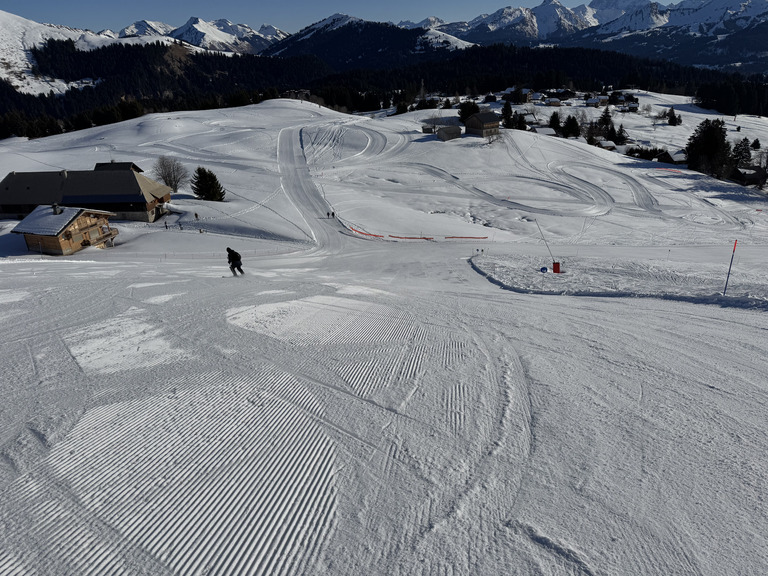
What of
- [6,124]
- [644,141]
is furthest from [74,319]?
[6,124]

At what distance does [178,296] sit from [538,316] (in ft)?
40.7

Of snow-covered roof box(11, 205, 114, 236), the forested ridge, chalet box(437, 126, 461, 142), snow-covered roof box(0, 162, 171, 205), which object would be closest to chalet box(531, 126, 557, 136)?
chalet box(437, 126, 461, 142)

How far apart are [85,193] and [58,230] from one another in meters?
12.4

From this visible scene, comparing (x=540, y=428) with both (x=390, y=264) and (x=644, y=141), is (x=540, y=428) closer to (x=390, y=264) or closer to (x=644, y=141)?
(x=390, y=264)

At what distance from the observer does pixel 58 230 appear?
88.2 feet

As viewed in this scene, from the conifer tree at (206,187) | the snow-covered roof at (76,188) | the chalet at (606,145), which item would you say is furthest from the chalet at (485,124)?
the snow-covered roof at (76,188)

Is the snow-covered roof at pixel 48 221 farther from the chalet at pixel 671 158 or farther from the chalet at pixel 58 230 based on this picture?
the chalet at pixel 671 158

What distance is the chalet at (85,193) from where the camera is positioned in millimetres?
36531

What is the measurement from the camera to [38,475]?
5840mm

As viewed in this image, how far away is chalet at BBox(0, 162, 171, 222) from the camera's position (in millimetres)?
36531

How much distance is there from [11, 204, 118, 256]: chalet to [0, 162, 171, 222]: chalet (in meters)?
6.98

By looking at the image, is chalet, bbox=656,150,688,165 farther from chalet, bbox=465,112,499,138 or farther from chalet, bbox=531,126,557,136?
chalet, bbox=465,112,499,138

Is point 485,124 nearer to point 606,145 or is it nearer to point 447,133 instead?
point 447,133

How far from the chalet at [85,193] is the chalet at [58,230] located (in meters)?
6.98
